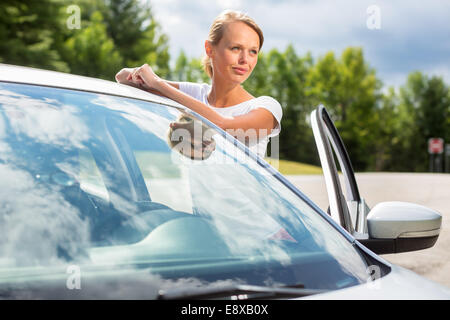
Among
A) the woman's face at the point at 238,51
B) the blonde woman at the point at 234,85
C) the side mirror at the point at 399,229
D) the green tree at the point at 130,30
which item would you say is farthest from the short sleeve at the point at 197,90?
the green tree at the point at 130,30

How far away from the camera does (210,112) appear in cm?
232

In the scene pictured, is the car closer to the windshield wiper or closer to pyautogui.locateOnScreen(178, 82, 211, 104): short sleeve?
the windshield wiper

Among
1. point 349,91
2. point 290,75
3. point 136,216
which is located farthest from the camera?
point 290,75

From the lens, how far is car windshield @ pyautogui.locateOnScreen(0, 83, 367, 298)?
4.35 feet

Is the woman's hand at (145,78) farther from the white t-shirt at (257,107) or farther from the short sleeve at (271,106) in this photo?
the short sleeve at (271,106)

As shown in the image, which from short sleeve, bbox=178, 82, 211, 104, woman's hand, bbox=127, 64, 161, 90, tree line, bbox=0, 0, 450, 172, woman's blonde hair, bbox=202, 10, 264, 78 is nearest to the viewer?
woman's hand, bbox=127, 64, 161, 90

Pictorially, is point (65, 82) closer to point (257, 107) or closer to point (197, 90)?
point (257, 107)

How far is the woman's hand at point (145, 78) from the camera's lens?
7.45 ft

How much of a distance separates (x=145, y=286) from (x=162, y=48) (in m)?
62.9

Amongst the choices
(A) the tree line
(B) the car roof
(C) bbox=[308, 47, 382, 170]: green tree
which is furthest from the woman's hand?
(C) bbox=[308, 47, 382, 170]: green tree

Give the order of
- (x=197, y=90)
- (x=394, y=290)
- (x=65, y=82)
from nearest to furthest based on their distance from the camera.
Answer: (x=394, y=290) < (x=65, y=82) < (x=197, y=90)

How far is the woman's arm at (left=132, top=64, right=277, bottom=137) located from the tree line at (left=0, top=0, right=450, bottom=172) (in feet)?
93.9

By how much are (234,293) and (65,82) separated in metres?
1.03

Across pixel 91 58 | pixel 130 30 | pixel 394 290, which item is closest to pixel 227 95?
pixel 394 290
